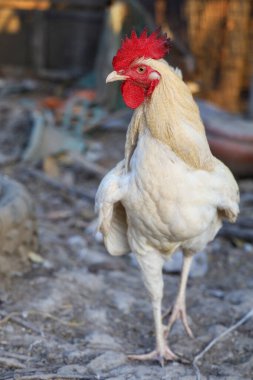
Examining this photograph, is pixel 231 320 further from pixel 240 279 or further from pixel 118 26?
pixel 118 26

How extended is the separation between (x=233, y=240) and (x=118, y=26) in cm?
470

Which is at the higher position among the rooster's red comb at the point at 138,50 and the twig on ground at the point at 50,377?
the rooster's red comb at the point at 138,50

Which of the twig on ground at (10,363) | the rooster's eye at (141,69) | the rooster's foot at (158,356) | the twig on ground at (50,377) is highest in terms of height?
the rooster's eye at (141,69)

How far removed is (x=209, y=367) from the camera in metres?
3.75

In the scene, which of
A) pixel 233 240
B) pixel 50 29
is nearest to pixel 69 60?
pixel 50 29

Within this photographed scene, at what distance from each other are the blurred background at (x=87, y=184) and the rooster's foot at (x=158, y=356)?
94mm

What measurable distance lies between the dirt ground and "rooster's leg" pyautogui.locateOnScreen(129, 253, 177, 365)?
7 centimetres

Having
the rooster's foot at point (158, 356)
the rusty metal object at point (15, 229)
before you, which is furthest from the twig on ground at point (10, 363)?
the rusty metal object at point (15, 229)

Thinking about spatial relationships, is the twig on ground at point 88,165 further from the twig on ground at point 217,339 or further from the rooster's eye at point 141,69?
the rooster's eye at point 141,69

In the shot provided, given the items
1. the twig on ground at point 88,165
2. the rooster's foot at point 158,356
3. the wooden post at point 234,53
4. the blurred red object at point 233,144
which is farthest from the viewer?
the wooden post at point 234,53

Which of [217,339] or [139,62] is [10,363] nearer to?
[217,339]

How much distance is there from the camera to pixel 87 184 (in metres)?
7.34

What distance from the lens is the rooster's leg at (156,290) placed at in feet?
12.1

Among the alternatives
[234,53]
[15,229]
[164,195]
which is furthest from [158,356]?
[234,53]
